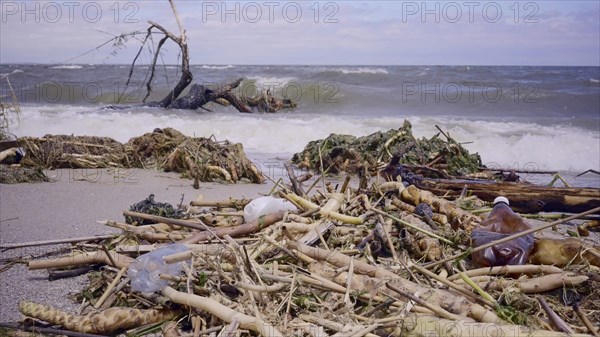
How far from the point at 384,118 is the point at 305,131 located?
393 cm

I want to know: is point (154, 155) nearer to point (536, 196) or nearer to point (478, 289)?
point (536, 196)

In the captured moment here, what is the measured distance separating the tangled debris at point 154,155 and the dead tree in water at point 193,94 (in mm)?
5526

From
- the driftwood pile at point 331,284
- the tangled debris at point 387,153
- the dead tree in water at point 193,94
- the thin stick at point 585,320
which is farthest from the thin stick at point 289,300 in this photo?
the dead tree in water at point 193,94

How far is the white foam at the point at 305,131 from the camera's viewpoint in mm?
10633

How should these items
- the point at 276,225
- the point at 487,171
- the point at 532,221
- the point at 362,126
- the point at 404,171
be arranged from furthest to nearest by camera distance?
1. the point at 362,126
2. the point at 487,171
3. the point at 404,171
4. the point at 532,221
5. the point at 276,225

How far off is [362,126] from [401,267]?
35.8 ft

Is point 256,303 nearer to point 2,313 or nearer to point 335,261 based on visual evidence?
point 335,261

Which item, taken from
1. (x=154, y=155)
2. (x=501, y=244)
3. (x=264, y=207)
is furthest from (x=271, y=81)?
(x=501, y=244)

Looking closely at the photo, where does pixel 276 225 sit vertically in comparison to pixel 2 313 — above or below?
above

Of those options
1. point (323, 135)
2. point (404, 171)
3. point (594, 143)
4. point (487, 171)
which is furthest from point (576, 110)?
point (404, 171)

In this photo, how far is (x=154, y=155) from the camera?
8.17 meters

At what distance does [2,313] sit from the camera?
3125 millimetres

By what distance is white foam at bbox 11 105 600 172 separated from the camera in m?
10.6

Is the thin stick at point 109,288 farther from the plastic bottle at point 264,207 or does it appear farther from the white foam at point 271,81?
the white foam at point 271,81
